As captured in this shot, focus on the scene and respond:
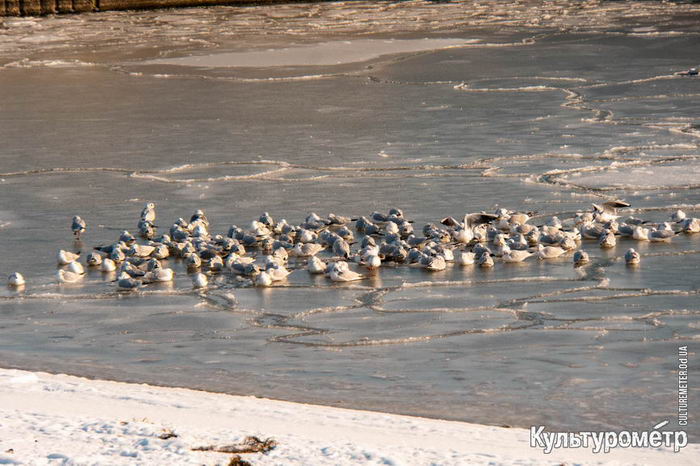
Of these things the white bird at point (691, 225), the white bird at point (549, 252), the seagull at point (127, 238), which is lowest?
the seagull at point (127, 238)

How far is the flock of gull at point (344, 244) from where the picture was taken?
4434mm

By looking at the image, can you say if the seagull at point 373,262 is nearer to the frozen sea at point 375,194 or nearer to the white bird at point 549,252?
the frozen sea at point 375,194

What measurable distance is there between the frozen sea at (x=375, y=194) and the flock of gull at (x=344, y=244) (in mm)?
77

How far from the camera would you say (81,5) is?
63.2 ft

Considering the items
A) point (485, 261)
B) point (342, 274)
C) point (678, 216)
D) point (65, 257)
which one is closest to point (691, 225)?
point (678, 216)

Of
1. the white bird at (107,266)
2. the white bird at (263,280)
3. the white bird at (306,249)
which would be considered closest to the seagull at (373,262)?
the white bird at (306,249)

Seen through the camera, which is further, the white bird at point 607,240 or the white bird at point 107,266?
the white bird at point 607,240

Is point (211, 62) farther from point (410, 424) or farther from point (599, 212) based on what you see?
point (410, 424)

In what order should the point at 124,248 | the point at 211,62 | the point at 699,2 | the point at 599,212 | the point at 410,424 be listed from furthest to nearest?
the point at 699,2, the point at 211,62, the point at 599,212, the point at 124,248, the point at 410,424

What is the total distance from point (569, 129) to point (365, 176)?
184 centimetres

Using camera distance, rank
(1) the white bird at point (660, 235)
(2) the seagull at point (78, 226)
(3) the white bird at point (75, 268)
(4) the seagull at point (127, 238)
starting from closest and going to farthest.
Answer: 1. (3) the white bird at point (75, 268)
2. (1) the white bird at point (660, 235)
3. (4) the seagull at point (127, 238)
4. (2) the seagull at point (78, 226)

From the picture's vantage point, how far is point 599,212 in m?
5.11

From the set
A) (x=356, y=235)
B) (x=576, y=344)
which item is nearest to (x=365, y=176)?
(x=356, y=235)

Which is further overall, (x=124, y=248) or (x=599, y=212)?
(x=599, y=212)
